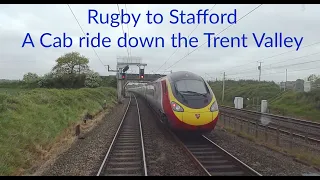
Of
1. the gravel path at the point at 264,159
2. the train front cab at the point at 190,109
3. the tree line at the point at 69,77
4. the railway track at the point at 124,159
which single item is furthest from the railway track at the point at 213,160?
the tree line at the point at 69,77

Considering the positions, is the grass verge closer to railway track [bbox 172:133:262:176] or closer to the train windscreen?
railway track [bbox 172:133:262:176]

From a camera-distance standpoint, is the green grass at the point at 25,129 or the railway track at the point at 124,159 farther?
the green grass at the point at 25,129

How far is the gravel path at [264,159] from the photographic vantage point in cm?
833

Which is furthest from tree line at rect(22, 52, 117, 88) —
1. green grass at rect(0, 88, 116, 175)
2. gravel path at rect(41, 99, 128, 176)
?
gravel path at rect(41, 99, 128, 176)

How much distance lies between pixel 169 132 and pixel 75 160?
590cm

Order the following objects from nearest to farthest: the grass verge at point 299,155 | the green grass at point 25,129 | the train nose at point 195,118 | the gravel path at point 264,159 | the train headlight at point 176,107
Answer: the gravel path at point 264,159, the green grass at point 25,129, the grass verge at point 299,155, the train nose at point 195,118, the train headlight at point 176,107

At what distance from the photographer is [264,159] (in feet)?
31.6

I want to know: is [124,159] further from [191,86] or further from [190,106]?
[191,86]

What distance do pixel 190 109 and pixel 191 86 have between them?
1414mm

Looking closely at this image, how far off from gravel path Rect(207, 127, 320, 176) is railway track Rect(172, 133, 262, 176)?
0.42 meters

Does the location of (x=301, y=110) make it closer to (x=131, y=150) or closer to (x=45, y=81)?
(x=131, y=150)

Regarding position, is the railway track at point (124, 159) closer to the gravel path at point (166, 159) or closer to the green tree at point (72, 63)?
the gravel path at point (166, 159)

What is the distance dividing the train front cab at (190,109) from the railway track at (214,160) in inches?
26.8

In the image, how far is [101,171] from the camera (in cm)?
817
